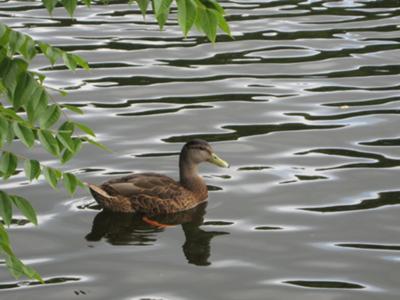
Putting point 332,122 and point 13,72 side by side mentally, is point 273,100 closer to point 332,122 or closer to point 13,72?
point 332,122

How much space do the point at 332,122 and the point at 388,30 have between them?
5511 millimetres

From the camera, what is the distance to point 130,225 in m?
12.6

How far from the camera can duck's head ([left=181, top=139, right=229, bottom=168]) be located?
527 inches

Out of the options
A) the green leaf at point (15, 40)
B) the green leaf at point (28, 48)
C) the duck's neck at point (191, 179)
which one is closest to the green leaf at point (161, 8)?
the green leaf at point (15, 40)

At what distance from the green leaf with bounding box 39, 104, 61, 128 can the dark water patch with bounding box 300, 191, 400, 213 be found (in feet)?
19.3

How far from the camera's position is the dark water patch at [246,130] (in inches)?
591

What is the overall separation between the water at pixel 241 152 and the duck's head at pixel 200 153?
0.28m

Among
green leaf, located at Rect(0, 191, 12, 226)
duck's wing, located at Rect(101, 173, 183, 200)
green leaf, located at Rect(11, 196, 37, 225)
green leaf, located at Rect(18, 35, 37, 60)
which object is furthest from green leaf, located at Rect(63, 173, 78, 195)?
duck's wing, located at Rect(101, 173, 183, 200)

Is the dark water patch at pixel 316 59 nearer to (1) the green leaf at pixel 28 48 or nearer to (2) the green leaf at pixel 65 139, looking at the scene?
(1) the green leaf at pixel 28 48

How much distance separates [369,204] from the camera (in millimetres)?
12617

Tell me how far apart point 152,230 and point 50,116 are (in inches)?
215

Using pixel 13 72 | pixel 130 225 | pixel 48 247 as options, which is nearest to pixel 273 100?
pixel 130 225

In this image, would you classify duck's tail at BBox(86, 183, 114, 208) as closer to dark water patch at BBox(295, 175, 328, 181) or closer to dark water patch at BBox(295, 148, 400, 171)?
dark water patch at BBox(295, 175, 328, 181)

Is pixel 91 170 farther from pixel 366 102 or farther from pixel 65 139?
pixel 65 139
